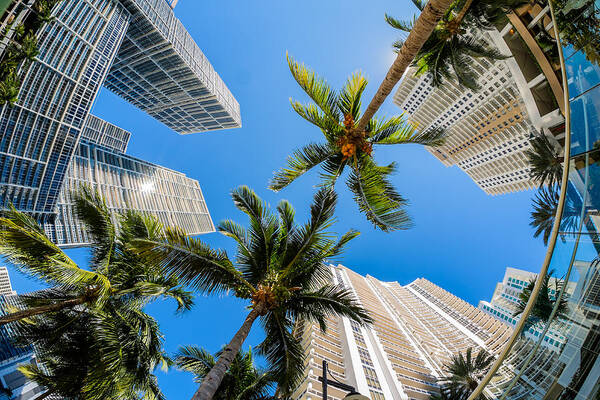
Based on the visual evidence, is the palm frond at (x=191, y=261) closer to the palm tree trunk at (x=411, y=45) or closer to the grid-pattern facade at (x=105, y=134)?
the palm tree trunk at (x=411, y=45)

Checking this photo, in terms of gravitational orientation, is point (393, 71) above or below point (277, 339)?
above

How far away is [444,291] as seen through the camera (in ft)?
355

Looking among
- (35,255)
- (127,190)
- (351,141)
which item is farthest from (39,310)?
(127,190)

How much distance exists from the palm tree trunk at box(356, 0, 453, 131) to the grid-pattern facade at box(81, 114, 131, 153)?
139m

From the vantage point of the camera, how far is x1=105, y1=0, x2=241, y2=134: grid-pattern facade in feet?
256

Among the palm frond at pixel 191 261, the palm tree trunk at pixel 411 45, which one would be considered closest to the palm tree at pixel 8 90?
the palm frond at pixel 191 261

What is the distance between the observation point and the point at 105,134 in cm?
13075

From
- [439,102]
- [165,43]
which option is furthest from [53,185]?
[439,102]

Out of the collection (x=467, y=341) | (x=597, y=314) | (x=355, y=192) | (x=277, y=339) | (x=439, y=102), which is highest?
(x=439, y=102)

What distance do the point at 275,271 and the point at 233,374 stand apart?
25.2 feet

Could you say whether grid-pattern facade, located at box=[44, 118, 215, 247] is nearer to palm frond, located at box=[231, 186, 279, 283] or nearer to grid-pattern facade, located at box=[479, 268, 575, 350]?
palm frond, located at box=[231, 186, 279, 283]

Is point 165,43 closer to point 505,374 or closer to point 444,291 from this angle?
point 505,374

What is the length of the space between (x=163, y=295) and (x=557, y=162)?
15533 mm

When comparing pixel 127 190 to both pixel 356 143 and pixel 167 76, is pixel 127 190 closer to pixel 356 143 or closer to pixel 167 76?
pixel 167 76
